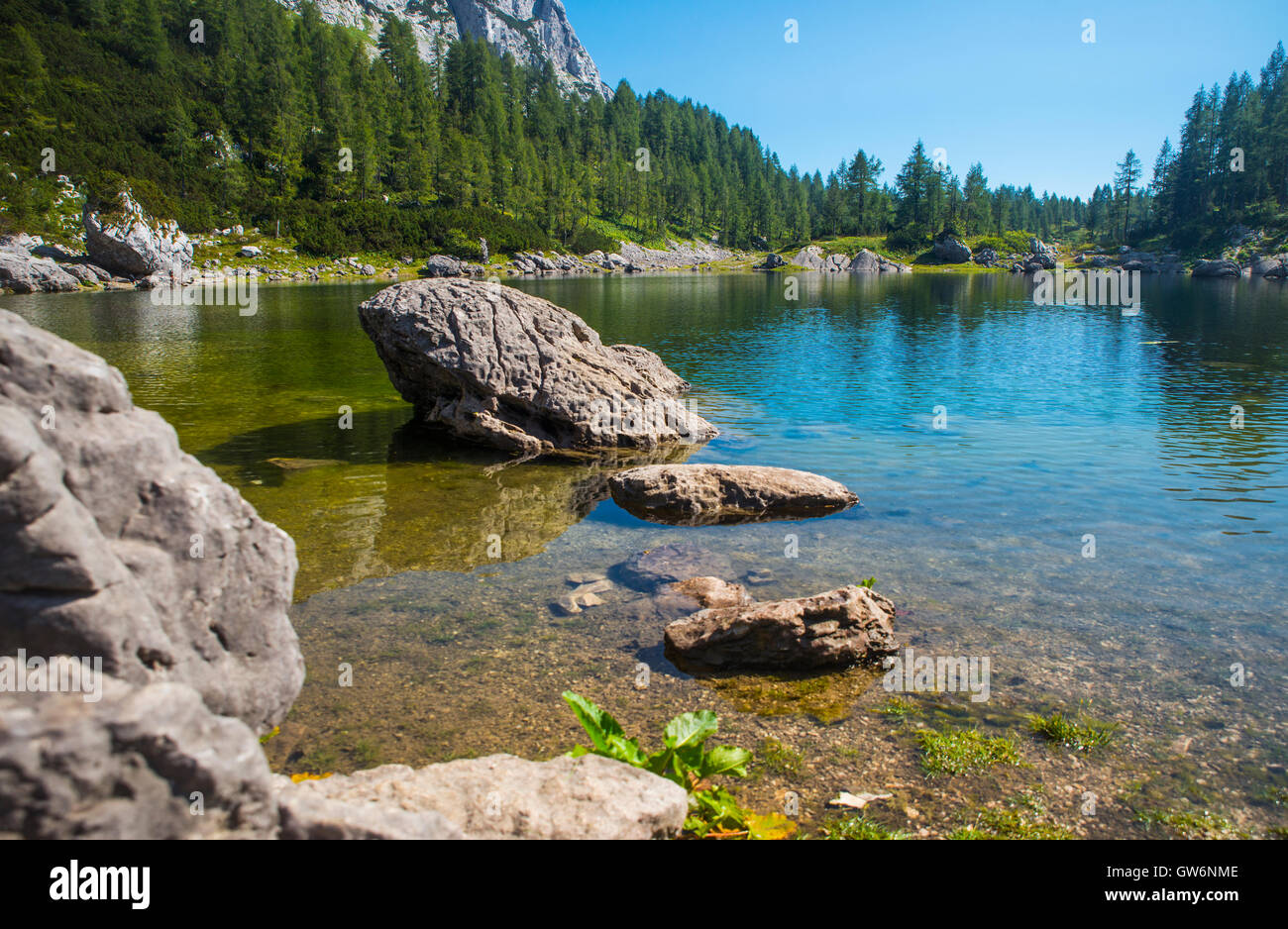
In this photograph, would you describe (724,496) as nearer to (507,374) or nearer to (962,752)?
(507,374)

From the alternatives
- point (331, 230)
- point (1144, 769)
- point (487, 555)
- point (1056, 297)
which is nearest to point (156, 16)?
point (331, 230)

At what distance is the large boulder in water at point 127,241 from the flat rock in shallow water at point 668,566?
98.8m

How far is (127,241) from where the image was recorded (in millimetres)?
86562

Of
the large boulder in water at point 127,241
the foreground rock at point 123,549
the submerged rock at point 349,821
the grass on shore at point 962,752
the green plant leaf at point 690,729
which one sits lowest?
the grass on shore at point 962,752

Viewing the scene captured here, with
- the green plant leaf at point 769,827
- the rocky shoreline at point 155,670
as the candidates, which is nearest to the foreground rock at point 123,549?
the rocky shoreline at point 155,670

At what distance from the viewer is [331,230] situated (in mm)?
118438

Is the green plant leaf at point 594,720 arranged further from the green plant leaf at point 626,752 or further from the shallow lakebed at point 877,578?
the shallow lakebed at point 877,578

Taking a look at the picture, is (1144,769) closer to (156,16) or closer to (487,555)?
(487,555)

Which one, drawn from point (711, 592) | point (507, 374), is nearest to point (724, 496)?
point (711, 592)

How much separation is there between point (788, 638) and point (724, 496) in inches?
267

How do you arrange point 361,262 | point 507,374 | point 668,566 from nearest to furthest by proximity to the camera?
point 668,566
point 507,374
point 361,262

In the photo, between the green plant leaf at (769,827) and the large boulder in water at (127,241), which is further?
the large boulder in water at (127,241)

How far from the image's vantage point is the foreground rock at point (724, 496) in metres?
16.3
